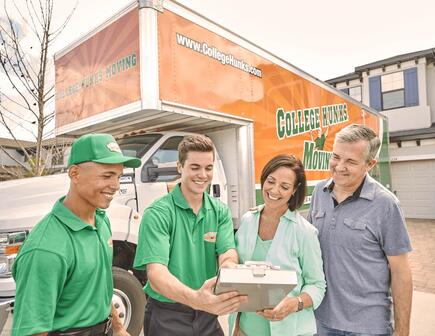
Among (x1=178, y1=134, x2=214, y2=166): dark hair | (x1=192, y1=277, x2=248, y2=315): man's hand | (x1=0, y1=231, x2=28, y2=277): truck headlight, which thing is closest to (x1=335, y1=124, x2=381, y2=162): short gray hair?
(x1=178, y1=134, x2=214, y2=166): dark hair

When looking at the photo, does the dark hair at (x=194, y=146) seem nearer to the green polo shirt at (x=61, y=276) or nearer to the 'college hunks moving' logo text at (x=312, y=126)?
the green polo shirt at (x=61, y=276)

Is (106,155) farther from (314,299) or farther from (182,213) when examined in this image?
(314,299)

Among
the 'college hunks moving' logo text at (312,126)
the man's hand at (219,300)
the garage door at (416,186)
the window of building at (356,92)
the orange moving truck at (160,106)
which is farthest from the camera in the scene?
the window of building at (356,92)

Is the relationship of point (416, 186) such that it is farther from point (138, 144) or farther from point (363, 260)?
point (363, 260)

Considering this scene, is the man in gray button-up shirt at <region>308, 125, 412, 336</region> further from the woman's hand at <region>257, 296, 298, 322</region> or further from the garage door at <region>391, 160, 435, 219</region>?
the garage door at <region>391, 160, 435, 219</region>

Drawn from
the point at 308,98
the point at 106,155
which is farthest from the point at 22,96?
Result: the point at 106,155

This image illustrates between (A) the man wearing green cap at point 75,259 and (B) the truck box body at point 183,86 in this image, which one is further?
(B) the truck box body at point 183,86

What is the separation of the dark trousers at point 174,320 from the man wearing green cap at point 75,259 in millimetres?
297

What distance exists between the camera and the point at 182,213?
76.7 inches

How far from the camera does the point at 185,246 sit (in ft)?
6.25

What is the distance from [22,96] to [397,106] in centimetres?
1661

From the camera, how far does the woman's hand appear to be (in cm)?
165

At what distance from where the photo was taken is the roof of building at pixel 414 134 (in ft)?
47.3

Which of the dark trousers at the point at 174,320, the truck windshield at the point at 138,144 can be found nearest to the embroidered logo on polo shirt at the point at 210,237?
the dark trousers at the point at 174,320
